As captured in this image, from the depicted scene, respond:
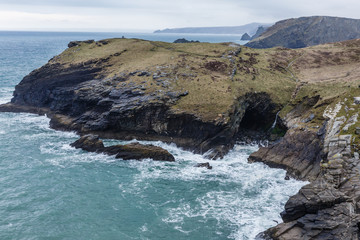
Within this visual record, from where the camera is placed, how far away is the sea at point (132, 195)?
3347 centimetres

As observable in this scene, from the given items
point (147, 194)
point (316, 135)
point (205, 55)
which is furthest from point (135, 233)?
point (205, 55)

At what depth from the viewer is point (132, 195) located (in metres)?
41.0

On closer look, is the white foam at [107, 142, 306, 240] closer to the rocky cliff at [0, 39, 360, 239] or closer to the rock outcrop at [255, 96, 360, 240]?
the rocky cliff at [0, 39, 360, 239]

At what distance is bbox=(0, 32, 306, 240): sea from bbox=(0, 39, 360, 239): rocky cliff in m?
4.10

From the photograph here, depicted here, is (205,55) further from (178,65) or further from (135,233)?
(135,233)

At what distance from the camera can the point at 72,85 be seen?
75.5 metres

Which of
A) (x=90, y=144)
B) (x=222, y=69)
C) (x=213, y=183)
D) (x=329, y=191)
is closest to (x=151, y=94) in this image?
(x=90, y=144)

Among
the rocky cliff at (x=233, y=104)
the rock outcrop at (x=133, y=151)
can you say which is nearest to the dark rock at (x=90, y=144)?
the rock outcrop at (x=133, y=151)

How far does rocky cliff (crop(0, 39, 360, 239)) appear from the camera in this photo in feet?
103

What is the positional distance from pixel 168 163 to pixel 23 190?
895 inches

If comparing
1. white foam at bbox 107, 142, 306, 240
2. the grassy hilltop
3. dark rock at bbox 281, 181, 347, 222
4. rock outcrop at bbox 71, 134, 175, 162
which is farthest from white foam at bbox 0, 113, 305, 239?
the grassy hilltop

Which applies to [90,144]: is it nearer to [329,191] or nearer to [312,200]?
[312,200]

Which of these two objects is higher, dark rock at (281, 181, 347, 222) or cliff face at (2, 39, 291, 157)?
cliff face at (2, 39, 291, 157)

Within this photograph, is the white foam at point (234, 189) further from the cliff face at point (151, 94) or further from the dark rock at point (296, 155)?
the cliff face at point (151, 94)
